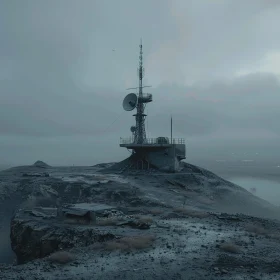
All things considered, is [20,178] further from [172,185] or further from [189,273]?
[189,273]

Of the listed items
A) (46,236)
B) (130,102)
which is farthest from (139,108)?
(46,236)

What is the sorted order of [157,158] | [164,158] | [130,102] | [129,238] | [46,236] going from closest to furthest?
[129,238], [46,236], [164,158], [157,158], [130,102]

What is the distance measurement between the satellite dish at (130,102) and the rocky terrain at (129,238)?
16.2 meters

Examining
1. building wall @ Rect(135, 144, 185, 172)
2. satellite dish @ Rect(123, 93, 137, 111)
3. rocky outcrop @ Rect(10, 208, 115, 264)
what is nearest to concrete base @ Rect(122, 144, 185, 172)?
building wall @ Rect(135, 144, 185, 172)

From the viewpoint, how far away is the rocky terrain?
15.1 metres

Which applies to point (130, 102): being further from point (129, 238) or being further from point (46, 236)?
point (129, 238)

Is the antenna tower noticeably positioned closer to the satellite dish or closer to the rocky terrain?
the satellite dish

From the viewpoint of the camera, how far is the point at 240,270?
15.0 m

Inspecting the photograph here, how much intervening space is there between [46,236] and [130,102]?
3424 cm

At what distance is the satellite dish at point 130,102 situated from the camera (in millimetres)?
53159

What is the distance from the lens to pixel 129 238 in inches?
751

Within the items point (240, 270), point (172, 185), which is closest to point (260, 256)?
point (240, 270)

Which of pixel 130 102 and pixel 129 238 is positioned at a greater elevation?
pixel 130 102

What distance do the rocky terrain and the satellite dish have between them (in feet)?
53.1
